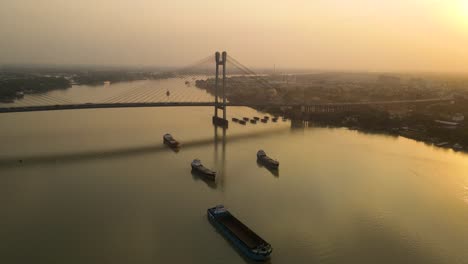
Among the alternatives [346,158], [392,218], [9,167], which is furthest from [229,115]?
[392,218]

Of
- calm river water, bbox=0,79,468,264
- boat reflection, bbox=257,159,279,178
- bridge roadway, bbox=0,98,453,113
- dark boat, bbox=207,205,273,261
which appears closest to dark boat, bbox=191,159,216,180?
calm river water, bbox=0,79,468,264

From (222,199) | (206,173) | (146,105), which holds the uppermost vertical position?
(146,105)

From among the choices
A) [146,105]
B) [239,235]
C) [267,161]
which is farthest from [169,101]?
[239,235]

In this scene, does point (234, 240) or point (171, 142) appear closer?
point (234, 240)

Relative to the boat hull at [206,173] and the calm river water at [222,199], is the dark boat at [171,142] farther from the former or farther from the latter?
the boat hull at [206,173]

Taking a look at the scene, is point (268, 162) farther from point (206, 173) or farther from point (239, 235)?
point (239, 235)

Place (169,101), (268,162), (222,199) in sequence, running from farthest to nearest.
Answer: (169,101), (268,162), (222,199)

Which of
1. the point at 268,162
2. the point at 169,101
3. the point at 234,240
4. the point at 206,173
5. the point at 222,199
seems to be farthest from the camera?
the point at 169,101
